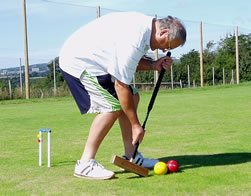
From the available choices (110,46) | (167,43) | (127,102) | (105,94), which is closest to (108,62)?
(110,46)

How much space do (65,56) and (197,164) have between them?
1.71m

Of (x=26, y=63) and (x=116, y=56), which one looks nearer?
(x=116, y=56)

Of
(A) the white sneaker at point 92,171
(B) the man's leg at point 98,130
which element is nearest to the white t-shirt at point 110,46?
(B) the man's leg at point 98,130

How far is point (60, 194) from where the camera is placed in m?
3.47

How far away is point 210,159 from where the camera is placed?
15.7ft

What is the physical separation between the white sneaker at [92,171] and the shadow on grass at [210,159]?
0.80m

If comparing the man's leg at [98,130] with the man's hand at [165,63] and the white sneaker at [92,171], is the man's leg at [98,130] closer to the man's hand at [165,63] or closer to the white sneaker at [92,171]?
the white sneaker at [92,171]

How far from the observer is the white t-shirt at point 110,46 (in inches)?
149

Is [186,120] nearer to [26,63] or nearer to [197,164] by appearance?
[197,164]

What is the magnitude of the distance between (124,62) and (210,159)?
1674 millimetres

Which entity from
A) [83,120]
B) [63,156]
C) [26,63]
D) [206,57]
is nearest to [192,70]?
[206,57]

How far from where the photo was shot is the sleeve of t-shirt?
3760 millimetres

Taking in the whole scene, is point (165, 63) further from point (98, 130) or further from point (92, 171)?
point (92, 171)

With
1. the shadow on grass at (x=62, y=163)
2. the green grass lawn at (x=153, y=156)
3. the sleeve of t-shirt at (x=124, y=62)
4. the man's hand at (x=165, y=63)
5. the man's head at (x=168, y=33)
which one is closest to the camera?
the green grass lawn at (x=153, y=156)
